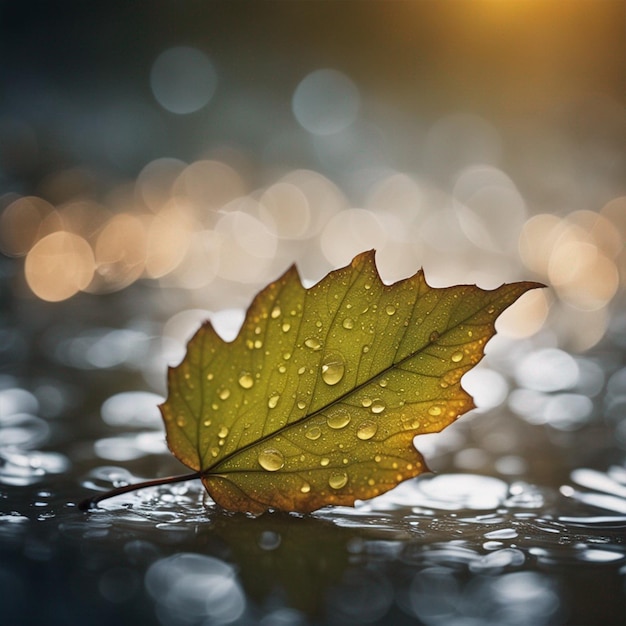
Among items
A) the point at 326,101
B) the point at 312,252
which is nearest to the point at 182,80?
the point at 326,101

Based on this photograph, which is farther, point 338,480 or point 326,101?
point 326,101

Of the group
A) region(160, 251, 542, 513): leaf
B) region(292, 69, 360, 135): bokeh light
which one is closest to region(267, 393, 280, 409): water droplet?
region(160, 251, 542, 513): leaf

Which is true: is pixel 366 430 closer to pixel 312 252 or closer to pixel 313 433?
pixel 313 433

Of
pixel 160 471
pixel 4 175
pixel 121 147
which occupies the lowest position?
pixel 160 471

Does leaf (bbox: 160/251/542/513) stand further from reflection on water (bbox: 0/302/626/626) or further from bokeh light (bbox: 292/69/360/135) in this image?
bokeh light (bbox: 292/69/360/135)

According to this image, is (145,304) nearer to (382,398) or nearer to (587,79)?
(382,398)

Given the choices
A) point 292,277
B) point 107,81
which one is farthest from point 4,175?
point 292,277
